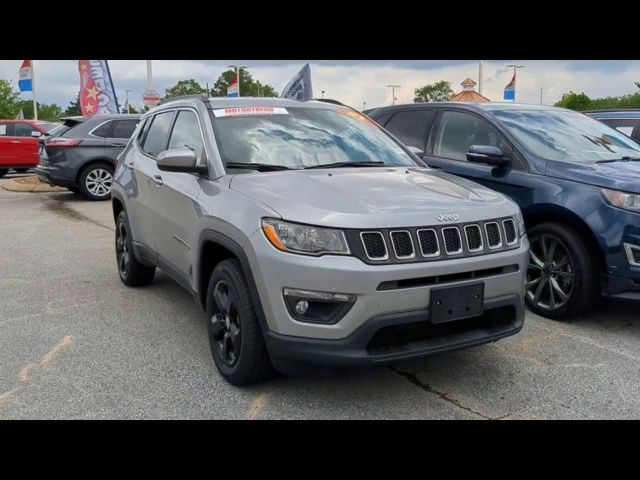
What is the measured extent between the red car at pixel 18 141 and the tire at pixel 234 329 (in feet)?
51.0

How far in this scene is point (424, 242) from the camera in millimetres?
2982

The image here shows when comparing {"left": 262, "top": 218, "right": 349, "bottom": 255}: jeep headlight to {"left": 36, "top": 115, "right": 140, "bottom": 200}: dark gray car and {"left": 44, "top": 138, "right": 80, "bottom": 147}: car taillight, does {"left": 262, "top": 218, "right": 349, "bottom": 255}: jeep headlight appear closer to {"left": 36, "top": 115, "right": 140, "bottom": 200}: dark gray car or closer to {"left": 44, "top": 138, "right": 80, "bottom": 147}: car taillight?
{"left": 36, "top": 115, "right": 140, "bottom": 200}: dark gray car

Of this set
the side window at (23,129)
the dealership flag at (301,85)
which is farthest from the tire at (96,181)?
the side window at (23,129)

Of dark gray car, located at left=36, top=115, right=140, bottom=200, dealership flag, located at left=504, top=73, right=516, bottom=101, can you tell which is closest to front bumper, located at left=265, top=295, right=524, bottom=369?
dark gray car, located at left=36, top=115, right=140, bottom=200

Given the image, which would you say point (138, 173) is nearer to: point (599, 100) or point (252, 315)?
point (252, 315)

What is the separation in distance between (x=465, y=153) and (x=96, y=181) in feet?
28.7

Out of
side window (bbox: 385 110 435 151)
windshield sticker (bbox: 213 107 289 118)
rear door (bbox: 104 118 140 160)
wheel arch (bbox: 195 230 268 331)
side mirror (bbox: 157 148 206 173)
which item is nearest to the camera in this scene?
wheel arch (bbox: 195 230 268 331)

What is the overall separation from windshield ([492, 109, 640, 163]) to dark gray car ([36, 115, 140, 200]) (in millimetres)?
8356

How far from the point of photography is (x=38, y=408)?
3.24 metres

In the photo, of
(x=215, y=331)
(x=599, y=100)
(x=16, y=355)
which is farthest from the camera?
(x=599, y=100)

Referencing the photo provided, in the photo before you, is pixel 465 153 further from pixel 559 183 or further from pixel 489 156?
pixel 559 183

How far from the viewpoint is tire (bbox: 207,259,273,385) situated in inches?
125

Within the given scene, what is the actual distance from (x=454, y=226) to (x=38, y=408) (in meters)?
2.49

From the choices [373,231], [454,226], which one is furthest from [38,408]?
[454,226]
